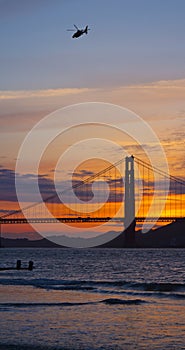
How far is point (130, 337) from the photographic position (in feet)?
66.3

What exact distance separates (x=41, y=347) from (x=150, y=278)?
35971 millimetres

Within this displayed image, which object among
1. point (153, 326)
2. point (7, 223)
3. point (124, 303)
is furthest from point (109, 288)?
point (7, 223)

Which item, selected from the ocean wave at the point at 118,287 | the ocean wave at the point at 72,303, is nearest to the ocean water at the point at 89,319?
the ocean wave at the point at 72,303

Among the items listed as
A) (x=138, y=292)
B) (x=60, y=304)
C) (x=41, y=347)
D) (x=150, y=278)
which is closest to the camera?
(x=41, y=347)

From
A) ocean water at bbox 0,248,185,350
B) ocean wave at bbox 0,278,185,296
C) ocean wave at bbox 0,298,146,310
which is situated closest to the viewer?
ocean water at bbox 0,248,185,350

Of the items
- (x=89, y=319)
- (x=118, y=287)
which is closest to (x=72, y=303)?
(x=89, y=319)

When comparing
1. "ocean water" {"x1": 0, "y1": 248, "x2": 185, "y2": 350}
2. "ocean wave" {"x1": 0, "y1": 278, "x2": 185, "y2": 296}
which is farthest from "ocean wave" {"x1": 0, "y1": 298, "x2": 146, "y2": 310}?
"ocean wave" {"x1": 0, "y1": 278, "x2": 185, "y2": 296}

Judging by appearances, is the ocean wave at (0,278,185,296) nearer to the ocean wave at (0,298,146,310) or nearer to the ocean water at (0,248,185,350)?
the ocean water at (0,248,185,350)

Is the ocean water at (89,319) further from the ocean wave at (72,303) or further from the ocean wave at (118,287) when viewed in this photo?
the ocean wave at (118,287)

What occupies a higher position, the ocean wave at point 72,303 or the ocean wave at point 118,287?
the ocean wave at point 118,287

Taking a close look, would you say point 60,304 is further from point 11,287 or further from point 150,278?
point 150,278

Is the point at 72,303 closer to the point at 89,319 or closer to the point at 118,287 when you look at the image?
the point at 89,319

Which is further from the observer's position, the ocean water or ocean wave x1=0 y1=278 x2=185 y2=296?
ocean wave x1=0 y1=278 x2=185 y2=296

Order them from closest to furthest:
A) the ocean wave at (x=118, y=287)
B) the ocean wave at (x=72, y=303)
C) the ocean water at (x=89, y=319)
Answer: the ocean water at (x=89, y=319) → the ocean wave at (x=72, y=303) → the ocean wave at (x=118, y=287)
